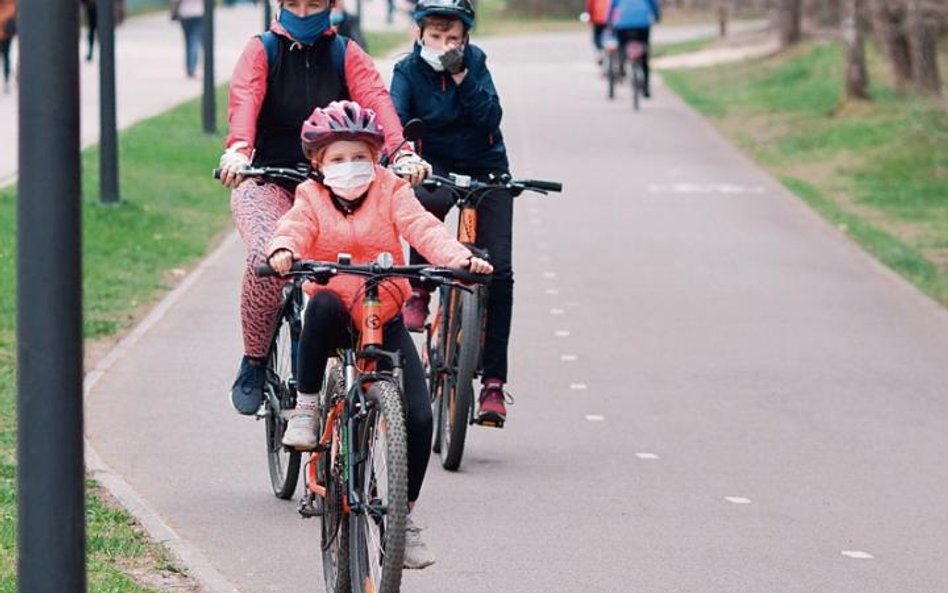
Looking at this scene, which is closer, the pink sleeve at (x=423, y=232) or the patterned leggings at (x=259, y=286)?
the pink sleeve at (x=423, y=232)

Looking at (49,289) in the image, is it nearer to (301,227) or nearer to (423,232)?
(301,227)

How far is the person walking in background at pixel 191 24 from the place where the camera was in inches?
1195

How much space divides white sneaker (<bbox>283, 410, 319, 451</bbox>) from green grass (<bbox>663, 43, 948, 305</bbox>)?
8.01 meters

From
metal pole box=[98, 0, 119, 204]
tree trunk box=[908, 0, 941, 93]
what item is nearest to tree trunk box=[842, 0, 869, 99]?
tree trunk box=[908, 0, 941, 93]

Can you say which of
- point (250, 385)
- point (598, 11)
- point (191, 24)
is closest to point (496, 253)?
point (250, 385)

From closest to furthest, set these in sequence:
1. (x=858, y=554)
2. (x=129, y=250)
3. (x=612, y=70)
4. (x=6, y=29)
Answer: (x=858, y=554), (x=129, y=250), (x=6, y=29), (x=612, y=70)

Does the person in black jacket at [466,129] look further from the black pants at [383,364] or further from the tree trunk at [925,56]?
the tree trunk at [925,56]

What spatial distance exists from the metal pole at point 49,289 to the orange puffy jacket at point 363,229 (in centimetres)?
158

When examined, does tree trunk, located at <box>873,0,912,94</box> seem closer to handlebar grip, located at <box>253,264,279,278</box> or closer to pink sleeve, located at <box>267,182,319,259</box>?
pink sleeve, located at <box>267,182,319,259</box>

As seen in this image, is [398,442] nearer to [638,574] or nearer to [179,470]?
[638,574]

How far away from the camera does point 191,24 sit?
30641 millimetres

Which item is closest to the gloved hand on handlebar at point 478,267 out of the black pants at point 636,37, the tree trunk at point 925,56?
the tree trunk at point 925,56

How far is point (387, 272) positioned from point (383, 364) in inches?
12.0

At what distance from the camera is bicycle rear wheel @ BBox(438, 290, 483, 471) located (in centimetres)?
840
